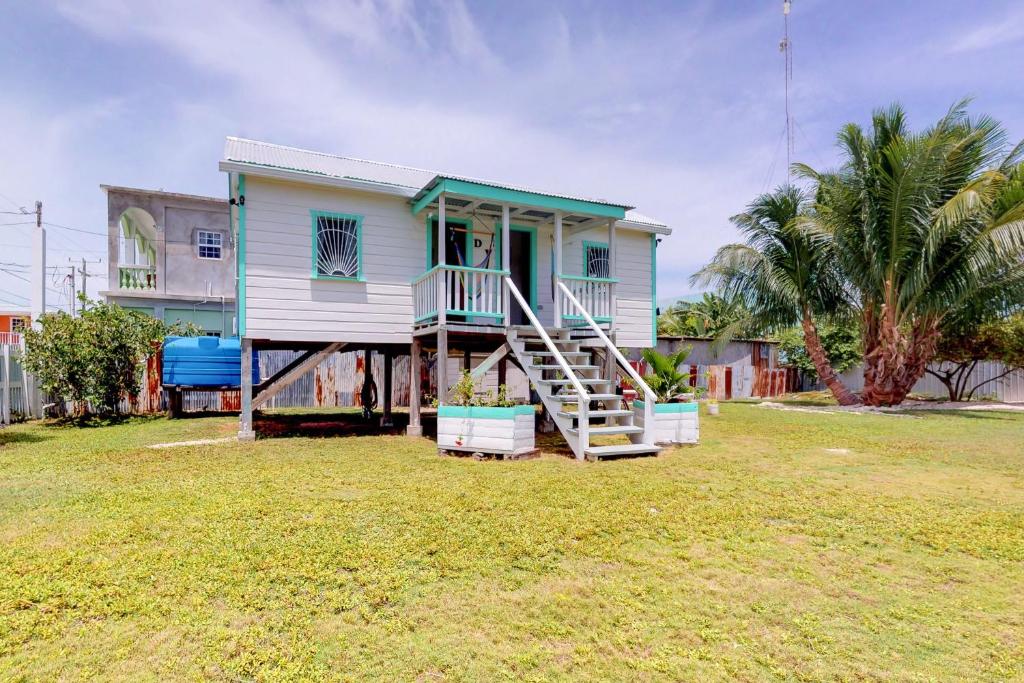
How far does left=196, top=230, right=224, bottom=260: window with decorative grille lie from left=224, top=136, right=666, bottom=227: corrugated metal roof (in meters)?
9.18

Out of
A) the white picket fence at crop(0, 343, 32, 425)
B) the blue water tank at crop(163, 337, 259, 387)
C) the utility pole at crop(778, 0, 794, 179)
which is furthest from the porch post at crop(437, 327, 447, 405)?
the utility pole at crop(778, 0, 794, 179)

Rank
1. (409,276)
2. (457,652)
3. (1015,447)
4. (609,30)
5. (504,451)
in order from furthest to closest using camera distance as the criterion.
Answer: (609,30) → (409,276) → (1015,447) → (504,451) → (457,652)

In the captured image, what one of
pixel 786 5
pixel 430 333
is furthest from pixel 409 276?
pixel 786 5

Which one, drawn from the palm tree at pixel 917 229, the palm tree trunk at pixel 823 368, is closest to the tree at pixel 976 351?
the palm tree at pixel 917 229

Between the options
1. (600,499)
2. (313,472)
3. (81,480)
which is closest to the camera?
(600,499)

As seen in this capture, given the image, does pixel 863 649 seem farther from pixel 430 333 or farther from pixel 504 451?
pixel 430 333

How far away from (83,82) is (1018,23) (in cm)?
1760

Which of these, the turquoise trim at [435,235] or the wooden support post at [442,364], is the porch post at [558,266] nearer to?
the turquoise trim at [435,235]

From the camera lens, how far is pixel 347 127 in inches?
541

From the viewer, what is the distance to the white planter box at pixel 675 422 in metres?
8.56

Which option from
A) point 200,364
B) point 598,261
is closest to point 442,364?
point 598,261

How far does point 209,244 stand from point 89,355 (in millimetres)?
8554

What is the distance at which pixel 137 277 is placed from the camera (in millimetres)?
18266

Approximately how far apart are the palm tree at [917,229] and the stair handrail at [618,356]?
9276mm
